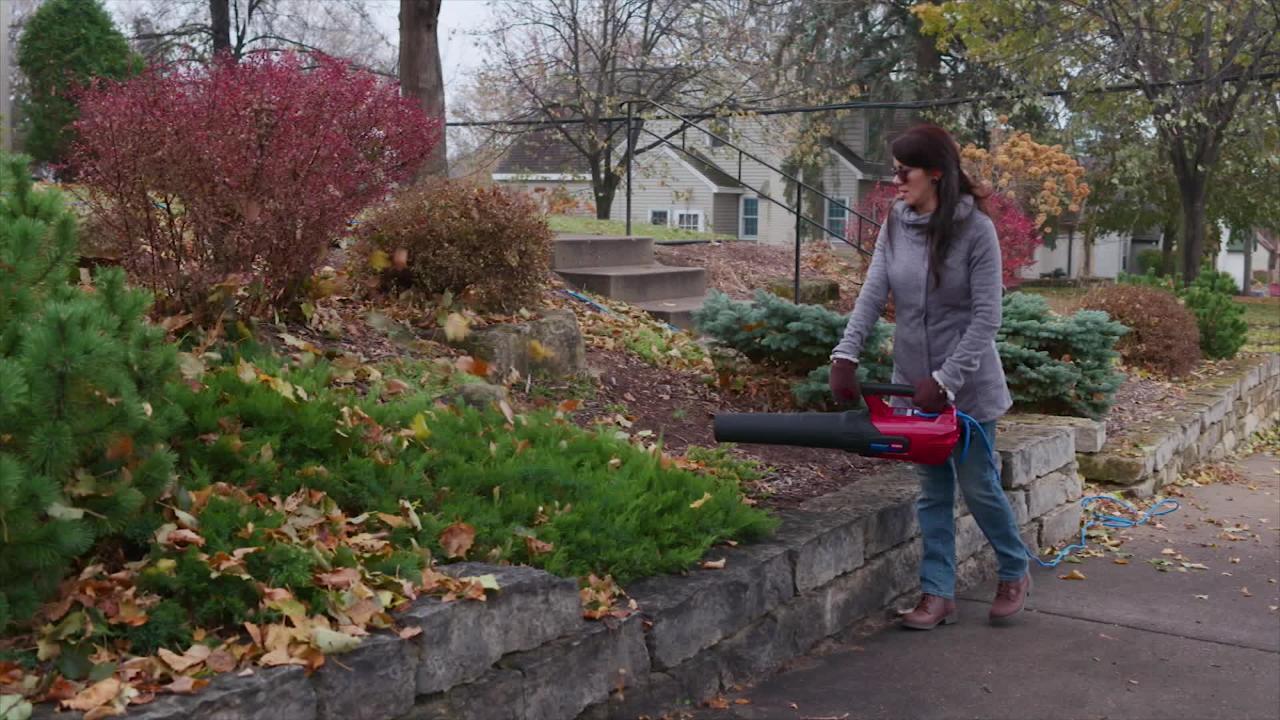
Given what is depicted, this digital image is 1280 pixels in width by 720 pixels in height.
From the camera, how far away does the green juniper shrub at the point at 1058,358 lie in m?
7.50

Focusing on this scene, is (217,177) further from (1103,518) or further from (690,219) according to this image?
(690,219)

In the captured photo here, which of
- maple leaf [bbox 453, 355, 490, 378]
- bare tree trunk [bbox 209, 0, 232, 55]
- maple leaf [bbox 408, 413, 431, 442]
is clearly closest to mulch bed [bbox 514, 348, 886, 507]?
maple leaf [bbox 453, 355, 490, 378]

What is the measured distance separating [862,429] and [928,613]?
96 cm

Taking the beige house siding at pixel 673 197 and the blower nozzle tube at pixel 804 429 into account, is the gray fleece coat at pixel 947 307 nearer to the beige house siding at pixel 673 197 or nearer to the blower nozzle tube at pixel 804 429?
the blower nozzle tube at pixel 804 429

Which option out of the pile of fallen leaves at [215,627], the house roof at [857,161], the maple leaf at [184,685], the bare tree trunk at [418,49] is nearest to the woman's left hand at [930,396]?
the pile of fallen leaves at [215,627]

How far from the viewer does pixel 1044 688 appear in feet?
14.2

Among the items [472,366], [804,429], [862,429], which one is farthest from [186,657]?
[472,366]

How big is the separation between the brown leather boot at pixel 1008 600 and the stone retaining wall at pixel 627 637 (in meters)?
0.37

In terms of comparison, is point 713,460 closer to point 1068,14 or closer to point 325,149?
point 325,149

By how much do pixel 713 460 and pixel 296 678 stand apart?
9.12ft

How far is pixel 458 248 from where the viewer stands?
625 centimetres

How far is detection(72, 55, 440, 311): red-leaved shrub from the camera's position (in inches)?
194

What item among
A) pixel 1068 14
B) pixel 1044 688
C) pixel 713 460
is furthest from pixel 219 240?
pixel 1068 14

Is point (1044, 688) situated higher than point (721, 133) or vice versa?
point (721, 133)
